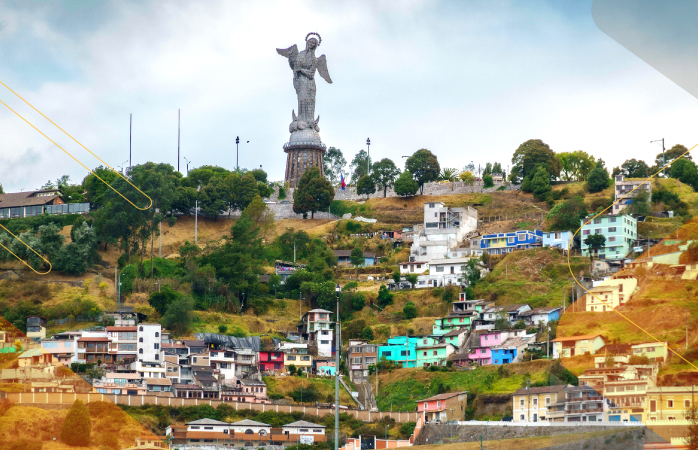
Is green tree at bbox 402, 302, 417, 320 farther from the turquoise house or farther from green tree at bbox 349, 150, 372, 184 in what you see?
green tree at bbox 349, 150, 372, 184

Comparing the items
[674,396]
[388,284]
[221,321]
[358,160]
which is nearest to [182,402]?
[221,321]

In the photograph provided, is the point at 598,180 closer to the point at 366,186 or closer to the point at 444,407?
the point at 366,186

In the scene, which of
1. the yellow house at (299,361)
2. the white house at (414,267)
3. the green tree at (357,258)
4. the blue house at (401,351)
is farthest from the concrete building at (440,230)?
the yellow house at (299,361)

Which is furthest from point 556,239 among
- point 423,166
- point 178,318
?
point 178,318

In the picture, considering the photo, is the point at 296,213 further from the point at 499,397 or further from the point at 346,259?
the point at 499,397

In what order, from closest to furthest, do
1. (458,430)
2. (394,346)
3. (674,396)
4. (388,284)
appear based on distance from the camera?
(674,396) < (458,430) < (394,346) < (388,284)

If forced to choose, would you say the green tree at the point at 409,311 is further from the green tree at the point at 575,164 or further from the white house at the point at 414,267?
the green tree at the point at 575,164

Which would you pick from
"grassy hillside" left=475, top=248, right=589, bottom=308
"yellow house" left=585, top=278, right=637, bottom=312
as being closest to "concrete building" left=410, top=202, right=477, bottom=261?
"grassy hillside" left=475, top=248, right=589, bottom=308
